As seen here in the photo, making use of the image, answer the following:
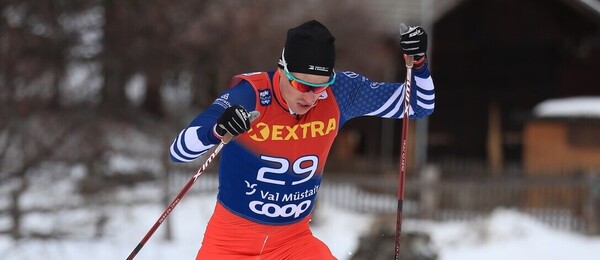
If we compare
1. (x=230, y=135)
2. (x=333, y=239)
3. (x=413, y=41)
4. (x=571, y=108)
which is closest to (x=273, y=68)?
(x=333, y=239)

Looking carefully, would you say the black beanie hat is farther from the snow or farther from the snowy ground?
the snow

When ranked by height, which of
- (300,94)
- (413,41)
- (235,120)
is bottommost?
(235,120)

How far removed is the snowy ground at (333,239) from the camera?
28.1 feet

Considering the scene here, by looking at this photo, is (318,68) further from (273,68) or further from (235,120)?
(273,68)

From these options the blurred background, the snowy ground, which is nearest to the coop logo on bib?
the blurred background

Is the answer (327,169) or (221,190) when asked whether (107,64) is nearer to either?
(221,190)

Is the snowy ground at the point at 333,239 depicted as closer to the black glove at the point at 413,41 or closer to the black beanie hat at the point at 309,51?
the black glove at the point at 413,41

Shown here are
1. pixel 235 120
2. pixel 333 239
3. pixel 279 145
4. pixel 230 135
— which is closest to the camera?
pixel 235 120

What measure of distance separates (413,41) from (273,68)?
741 cm

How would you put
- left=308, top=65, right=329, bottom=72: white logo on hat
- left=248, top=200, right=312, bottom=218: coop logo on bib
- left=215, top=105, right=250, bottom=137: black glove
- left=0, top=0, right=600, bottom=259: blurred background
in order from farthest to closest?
left=0, top=0, right=600, bottom=259: blurred background → left=248, top=200, right=312, bottom=218: coop logo on bib → left=308, top=65, right=329, bottom=72: white logo on hat → left=215, top=105, right=250, bottom=137: black glove

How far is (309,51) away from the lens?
3723mm

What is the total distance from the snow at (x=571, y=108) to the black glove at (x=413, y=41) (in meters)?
10.4

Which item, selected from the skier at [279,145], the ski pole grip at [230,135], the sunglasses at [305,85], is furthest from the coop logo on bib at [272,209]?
the sunglasses at [305,85]

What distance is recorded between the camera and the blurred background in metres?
8.18
